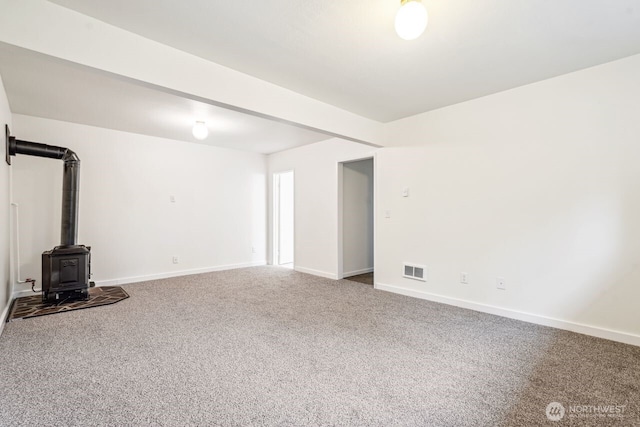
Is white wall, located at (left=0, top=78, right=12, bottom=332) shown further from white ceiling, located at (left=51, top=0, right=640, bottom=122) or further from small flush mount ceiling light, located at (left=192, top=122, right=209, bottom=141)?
white ceiling, located at (left=51, top=0, right=640, bottom=122)

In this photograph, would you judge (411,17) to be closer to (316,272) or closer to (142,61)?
Result: (142,61)

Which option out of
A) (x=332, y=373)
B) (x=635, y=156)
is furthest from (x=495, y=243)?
(x=332, y=373)

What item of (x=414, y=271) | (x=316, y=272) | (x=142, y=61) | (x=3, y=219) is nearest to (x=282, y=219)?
(x=316, y=272)

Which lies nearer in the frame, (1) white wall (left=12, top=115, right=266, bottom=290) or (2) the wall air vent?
(2) the wall air vent

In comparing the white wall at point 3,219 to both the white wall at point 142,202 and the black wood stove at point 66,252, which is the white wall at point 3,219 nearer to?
the black wood stove at point 66,252

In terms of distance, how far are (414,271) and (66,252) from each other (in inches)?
164

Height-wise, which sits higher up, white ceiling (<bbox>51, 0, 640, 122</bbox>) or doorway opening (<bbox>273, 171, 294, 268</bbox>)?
white ceiling (<bbox>51, 0, 640, 122</bbox>)

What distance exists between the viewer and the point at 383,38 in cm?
210

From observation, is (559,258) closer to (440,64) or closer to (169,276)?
(440,64)

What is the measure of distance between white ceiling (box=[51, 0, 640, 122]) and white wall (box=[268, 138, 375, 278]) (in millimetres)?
1841

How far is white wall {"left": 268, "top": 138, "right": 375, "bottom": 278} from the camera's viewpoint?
4.84m

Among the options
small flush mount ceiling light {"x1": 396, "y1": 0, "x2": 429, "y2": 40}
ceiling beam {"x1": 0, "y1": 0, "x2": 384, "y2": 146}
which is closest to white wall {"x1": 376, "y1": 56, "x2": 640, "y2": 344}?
ceiling beam {"x1": 0, "y1": 0, "x2": 384, "y2": 146}

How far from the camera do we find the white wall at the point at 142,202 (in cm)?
389

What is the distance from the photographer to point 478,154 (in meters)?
3.23
